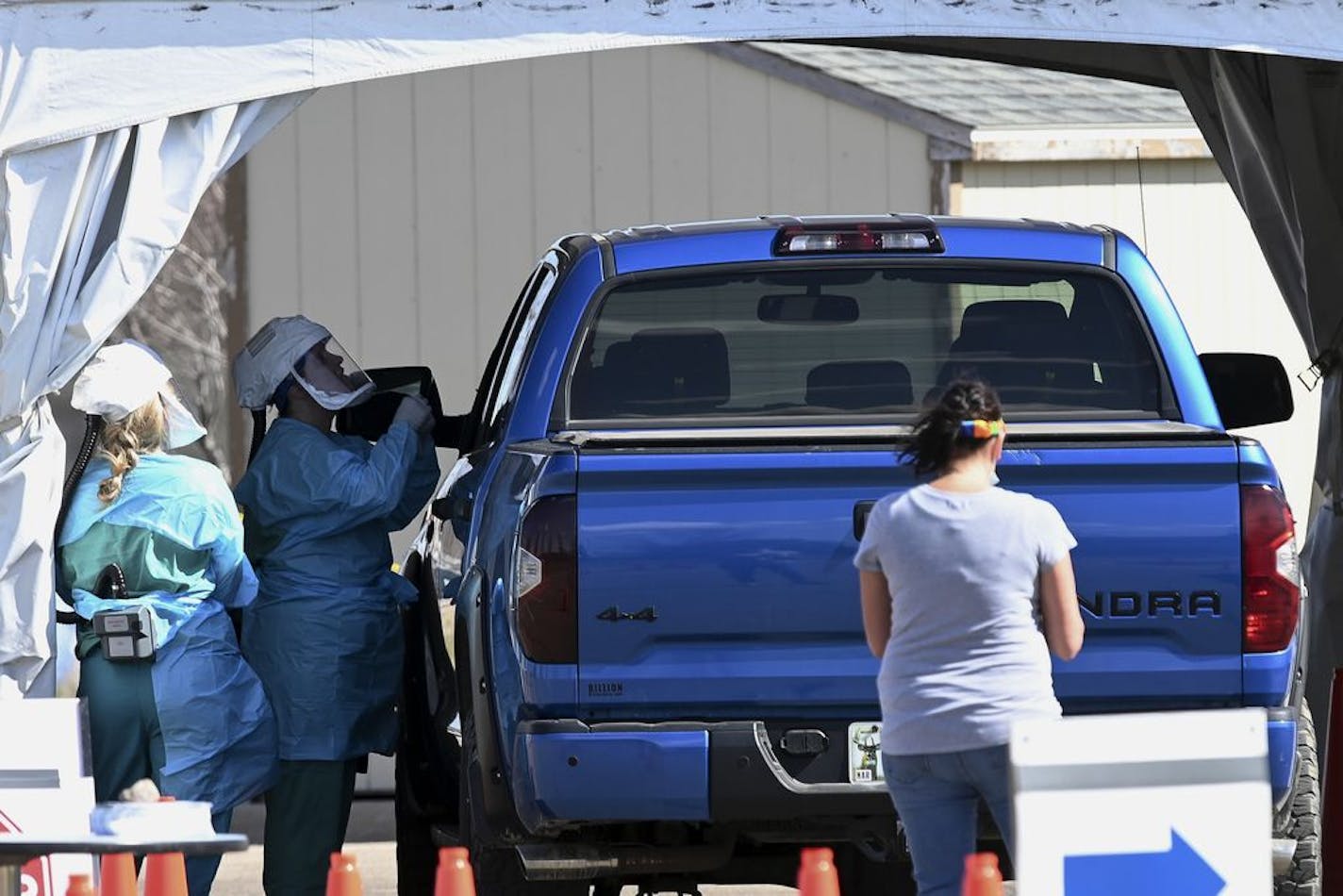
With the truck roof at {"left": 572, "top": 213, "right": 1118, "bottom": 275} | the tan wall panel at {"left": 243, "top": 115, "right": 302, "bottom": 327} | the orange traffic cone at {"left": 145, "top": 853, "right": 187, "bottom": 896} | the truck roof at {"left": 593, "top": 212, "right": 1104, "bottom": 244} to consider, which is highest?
the tan wall panel at {"left": 243, "top": 115, "right": 302, "bottom": 327}

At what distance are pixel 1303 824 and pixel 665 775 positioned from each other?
161 centimetres

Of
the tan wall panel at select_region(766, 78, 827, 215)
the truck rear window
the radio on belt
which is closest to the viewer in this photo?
the truck rear window

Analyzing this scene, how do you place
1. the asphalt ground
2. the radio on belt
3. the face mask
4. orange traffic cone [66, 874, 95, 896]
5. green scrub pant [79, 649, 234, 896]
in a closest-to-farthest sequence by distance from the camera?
orange traffic cone [66, 874, 95, 896] → the radio on belt → green scrub pant [79, 649, 234, 896] → the face mask → the asphalt ground

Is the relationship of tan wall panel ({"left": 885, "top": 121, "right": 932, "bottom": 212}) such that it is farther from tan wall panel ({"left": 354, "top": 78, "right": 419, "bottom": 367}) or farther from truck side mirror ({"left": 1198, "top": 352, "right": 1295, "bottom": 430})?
truck side mirror ({"left": 1198, "top": 352, "right": 1295, "bottom": 430})

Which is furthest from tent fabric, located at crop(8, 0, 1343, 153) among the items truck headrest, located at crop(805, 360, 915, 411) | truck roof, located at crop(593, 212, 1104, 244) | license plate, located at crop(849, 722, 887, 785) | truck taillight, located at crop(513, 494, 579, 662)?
license plate, located at crop(849, 722, 887, 785)

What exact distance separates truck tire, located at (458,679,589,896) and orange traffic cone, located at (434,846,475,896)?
2.94 feet

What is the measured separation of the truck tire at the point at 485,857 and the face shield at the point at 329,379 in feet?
5.33

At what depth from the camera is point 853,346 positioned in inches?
264

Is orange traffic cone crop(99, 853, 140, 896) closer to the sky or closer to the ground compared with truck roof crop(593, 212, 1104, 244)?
closer to the ground

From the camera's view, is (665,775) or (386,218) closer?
(665,775)

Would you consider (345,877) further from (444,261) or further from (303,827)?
(444,261)

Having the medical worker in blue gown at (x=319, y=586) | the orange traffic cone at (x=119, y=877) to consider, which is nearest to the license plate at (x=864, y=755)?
the orange traffic cone at (x=119, y=877)

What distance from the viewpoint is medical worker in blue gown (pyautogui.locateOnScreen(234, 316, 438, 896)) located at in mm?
7449

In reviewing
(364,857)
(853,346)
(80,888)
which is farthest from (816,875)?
(364,857)
